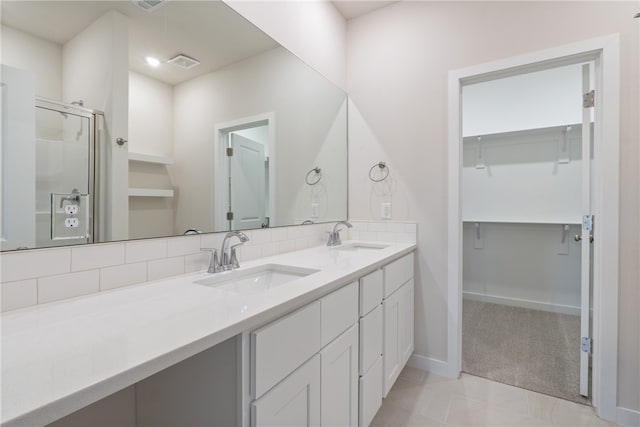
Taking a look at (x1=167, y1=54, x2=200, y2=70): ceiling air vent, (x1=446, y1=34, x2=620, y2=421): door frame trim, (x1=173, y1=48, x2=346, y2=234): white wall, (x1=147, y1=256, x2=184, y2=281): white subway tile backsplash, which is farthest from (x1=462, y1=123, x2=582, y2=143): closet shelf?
(x1=147, y1=256, x2=184, y2=281): white subway tile backsplash

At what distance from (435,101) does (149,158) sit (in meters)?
1.76

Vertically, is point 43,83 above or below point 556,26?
below

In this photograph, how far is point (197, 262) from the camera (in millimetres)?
1242

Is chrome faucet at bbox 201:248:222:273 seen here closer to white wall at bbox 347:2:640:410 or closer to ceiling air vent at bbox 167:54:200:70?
ceiling air vent at bbox 167:54:200:70

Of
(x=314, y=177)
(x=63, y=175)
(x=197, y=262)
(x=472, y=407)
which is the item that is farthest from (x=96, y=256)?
(x=472, y=407)

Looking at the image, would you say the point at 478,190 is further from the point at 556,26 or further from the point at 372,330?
the point at 372,330

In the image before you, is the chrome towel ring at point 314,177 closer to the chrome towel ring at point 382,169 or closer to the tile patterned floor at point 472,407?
the chrome towel ring at point 382,169

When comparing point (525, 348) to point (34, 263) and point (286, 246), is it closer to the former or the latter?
point (286, 246)

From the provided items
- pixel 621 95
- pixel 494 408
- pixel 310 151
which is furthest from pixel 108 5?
pixel 494 408

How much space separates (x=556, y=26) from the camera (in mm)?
1696

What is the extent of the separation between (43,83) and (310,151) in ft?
4.71

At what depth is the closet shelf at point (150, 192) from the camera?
107cm

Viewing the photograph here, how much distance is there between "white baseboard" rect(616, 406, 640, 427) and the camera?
5.02 ft

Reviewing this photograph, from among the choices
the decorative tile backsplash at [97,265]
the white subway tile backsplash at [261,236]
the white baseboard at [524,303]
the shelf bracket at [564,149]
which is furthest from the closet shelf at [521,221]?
the decorative tile backsplash at [97,265]
